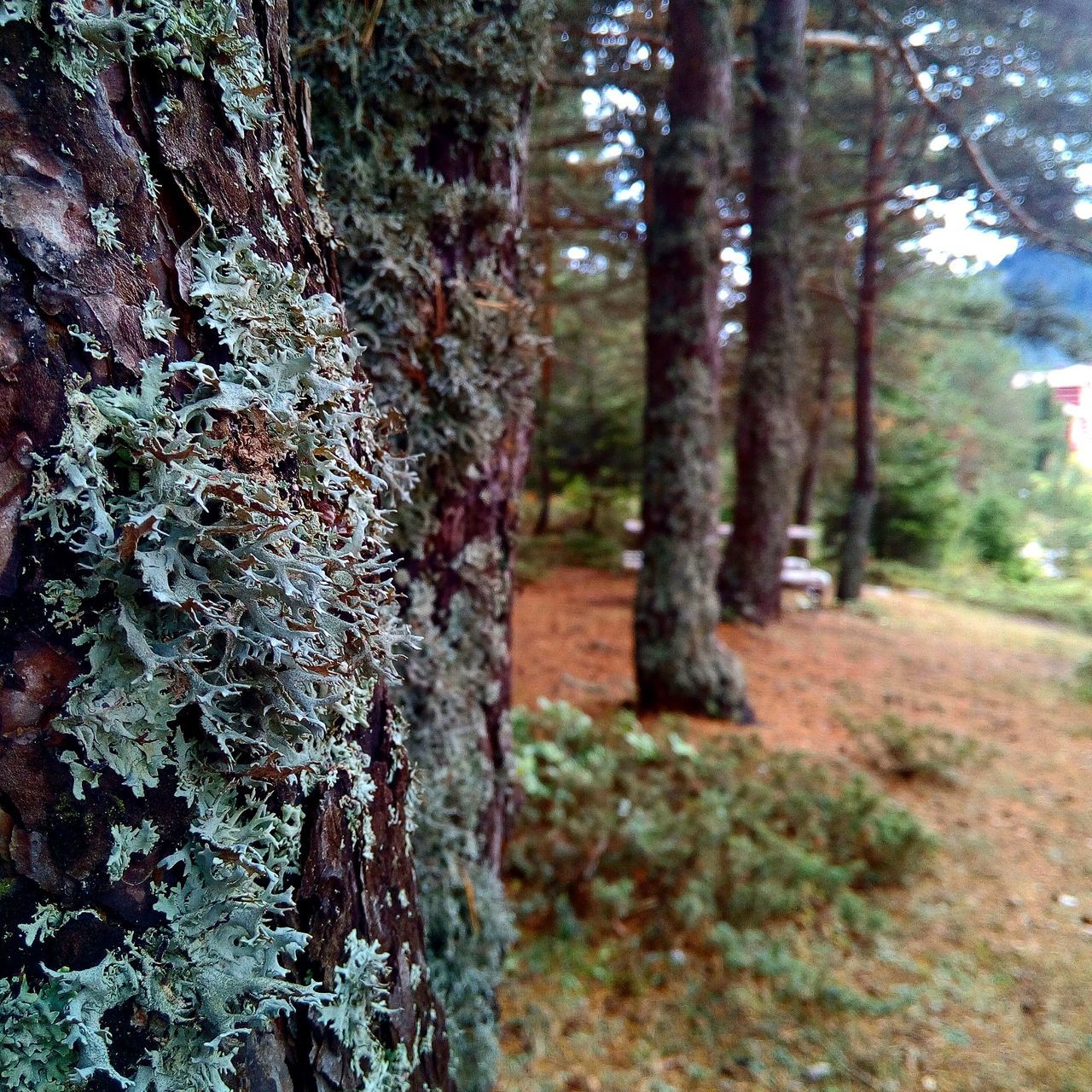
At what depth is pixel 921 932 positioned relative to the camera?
2.66m

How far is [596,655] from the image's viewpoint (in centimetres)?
602

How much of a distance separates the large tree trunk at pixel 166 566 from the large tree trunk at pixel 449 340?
0.54 metres

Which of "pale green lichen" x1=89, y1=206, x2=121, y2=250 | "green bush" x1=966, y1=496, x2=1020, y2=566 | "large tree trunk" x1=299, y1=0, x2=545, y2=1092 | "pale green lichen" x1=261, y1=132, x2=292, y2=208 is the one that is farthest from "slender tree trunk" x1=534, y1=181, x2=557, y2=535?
"green bush" x1=966, y1=496, x2=1020, y2=566

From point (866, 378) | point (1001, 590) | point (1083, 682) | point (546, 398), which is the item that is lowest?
point (1001, 590)

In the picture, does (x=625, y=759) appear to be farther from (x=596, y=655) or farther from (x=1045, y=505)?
(x=1045, y=505)

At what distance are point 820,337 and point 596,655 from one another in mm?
9074

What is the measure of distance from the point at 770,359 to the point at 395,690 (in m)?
6.47

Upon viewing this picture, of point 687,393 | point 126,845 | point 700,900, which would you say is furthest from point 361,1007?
point 687,393

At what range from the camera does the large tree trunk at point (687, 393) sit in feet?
15.1

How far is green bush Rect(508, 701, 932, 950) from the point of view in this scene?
8.59ft

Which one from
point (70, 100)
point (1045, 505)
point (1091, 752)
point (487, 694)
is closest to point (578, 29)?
point (487, 694)

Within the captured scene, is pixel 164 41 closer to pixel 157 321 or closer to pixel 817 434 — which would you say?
pixel 157 321

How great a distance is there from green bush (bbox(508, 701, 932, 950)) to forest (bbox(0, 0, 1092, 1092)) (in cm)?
→ 2

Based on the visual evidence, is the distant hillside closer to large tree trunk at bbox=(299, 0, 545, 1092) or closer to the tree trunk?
the tree trunk
